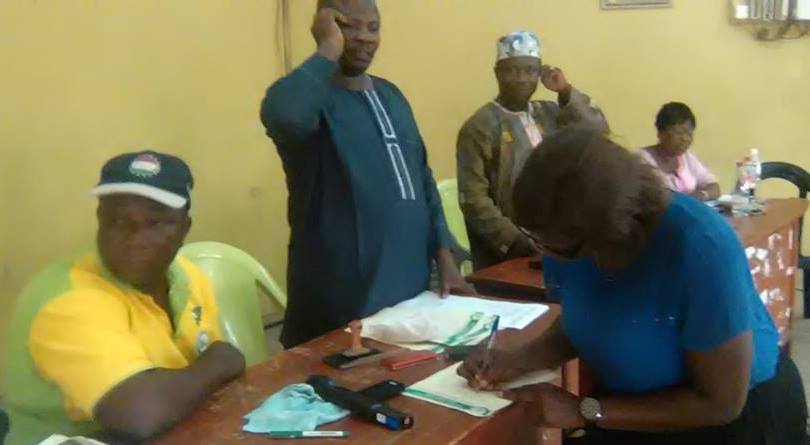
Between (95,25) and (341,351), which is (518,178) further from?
(95,25)

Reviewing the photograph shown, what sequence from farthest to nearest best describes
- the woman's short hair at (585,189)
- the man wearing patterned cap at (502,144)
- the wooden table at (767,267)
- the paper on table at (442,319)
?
the man wearing patterned cap at (502,144) < the wooden table at (767,267) < the paper on table at (442,319) < the woman's short hair at (585,189)

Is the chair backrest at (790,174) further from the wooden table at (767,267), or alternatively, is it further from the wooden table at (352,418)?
the wooden table at (352,418)

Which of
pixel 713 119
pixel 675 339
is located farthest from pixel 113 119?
pixel 713 119

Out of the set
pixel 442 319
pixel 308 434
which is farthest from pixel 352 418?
pixel 442 319

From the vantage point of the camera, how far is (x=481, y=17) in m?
5.02

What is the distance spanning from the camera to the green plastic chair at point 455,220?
3871mm

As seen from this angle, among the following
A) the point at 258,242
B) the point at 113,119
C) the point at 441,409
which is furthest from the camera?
the point at 258,242

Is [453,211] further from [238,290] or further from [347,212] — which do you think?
[347,212]

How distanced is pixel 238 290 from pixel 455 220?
5.56 feet

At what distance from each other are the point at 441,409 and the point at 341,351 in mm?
403

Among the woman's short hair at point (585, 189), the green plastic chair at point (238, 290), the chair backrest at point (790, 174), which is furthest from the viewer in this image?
the chair backrest at point (790, 174)

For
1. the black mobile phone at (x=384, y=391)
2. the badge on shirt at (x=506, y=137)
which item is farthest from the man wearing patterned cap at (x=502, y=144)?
the black mobile phone at (x=384, y=391)

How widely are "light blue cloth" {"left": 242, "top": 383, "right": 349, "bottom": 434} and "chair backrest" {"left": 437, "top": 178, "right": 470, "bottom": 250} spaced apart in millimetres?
2281

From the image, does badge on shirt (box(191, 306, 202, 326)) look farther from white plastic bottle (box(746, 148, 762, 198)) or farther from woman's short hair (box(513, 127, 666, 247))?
white plastic bottle (box(746, 148, 762, 198))
